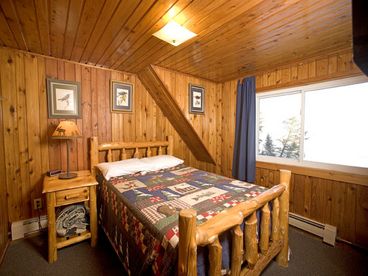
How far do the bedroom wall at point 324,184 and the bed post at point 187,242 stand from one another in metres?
2.17

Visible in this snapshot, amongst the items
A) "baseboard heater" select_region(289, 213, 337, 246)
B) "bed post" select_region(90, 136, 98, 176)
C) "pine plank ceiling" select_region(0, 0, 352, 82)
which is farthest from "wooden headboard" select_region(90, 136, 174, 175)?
"baseboard heater" select_region(289, 213, 337, 246)

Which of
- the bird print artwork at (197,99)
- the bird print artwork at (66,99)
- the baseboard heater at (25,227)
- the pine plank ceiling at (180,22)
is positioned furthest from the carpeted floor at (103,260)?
the bird print artwork at (197,99)

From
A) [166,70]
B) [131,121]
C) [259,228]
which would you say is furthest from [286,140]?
[131,121]

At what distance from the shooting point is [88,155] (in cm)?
239

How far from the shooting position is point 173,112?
294 centimetres

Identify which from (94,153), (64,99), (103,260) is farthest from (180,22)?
(103,260)

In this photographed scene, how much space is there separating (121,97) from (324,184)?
9.76 feet

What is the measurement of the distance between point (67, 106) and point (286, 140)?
10.2 feet

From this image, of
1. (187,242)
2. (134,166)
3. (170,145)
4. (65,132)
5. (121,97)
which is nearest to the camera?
(187,242)

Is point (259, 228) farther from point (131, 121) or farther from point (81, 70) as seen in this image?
point (81, 70)

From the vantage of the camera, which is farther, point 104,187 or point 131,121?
point 131,121

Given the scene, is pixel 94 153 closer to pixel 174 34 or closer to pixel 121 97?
pixel 121 97

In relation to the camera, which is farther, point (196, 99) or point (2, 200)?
point (196, 99)

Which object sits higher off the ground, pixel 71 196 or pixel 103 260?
pixel 71 196
